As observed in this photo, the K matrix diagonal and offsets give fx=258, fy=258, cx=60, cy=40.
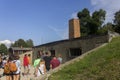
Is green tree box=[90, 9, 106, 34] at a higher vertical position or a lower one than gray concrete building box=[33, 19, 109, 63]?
higher

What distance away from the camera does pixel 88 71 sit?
1075 cm

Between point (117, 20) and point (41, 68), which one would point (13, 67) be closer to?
point (41, 68)

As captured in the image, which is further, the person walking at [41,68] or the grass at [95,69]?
the person walking at [41,68]

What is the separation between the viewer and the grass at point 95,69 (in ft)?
32.0

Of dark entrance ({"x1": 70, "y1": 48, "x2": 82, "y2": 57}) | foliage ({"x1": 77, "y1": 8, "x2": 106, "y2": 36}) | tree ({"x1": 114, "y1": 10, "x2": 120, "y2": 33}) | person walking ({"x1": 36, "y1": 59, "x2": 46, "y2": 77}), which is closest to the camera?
person walking ({"x1": 36, "y1": 59, "x2": 46, "y2": 77})

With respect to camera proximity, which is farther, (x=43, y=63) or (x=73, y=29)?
(x=73, y=29)

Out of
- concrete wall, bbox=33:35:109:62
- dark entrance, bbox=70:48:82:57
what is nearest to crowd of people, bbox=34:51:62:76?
concrete wall, bbox=33:35:109:62

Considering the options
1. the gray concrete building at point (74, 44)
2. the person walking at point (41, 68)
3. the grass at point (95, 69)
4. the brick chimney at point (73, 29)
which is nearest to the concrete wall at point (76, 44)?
the gray concrete building at point (74, 44)

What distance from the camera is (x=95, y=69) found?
35.1ft

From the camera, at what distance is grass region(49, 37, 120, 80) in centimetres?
975

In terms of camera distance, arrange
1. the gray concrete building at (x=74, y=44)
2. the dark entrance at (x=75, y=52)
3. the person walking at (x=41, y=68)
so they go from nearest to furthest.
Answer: the person walking at (x=41, y=68) → the gray concrete building at (x=74, y=44) → the dark entrance at (x=75, y=52)

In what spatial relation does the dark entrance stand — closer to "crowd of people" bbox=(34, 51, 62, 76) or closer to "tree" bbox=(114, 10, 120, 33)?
"crowd of people" bbox=(34, 51, 62, 76)

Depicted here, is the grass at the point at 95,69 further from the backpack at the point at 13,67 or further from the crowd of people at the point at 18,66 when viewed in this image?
the backpack at the point at 13,67

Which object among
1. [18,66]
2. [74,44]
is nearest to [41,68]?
[18,66]
